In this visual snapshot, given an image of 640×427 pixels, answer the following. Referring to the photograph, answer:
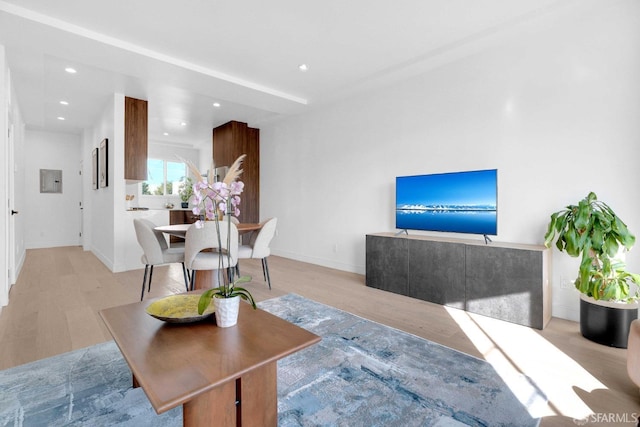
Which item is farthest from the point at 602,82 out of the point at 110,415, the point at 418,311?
the point at 110,415

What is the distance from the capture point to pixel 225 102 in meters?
5.08

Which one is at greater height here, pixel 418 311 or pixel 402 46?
pixel 402 46

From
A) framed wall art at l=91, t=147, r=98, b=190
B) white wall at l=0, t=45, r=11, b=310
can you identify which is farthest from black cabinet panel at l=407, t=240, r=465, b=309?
framed wall art at l=91, t=147, r=98, b=190

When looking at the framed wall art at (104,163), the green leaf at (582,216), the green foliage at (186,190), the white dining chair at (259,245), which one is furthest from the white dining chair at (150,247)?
the green foliage at (186,190)

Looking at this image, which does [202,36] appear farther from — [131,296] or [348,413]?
[348,413]

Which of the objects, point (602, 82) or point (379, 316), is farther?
point (379, 316)

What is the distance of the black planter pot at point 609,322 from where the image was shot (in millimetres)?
2246

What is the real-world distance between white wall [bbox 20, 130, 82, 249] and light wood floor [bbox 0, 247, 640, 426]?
10.3 feet

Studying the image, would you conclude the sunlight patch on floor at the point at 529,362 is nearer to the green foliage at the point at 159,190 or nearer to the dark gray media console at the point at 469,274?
the dark gray media console at the point at 469,274

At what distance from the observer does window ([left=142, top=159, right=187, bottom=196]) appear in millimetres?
8383

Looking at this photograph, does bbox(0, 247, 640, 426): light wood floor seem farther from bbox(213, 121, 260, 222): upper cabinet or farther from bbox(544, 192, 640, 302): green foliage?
bbox(213, 121, 260, 222): upper cabinet

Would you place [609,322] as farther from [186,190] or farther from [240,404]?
[186,190]

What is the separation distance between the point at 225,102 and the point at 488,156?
3.94 metres

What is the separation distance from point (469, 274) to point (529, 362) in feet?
3.39
